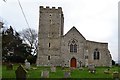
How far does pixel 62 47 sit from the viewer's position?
51469 mm

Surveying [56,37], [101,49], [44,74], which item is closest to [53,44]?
[56,37]

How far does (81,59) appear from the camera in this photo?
51188 mm

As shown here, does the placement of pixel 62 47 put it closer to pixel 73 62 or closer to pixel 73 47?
pixel 73 47

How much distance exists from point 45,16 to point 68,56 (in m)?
7.90

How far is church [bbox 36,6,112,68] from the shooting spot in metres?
50.9

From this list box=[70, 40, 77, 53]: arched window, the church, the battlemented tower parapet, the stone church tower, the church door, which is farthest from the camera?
the battlemented tower parapet

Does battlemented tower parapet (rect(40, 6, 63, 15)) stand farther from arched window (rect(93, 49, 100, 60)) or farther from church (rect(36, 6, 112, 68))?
arched window (rect(93, 49, 100, 60))

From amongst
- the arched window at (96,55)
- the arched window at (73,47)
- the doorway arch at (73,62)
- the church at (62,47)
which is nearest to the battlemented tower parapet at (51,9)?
the church at (62,47)

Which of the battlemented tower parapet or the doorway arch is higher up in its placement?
the battlemented tower parapet

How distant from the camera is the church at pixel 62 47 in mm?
50906

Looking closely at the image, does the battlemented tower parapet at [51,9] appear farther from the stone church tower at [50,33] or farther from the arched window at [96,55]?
the arched window at [96,55]

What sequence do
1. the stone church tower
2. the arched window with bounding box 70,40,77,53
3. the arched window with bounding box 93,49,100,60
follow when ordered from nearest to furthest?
the stone church tower < the arched window with bounding box 70,40,77,53 < the arched window with bounding box 93,49,100,60

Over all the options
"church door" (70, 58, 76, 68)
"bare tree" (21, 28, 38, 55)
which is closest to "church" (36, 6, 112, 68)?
"church door" (70, 58, 76, 68)

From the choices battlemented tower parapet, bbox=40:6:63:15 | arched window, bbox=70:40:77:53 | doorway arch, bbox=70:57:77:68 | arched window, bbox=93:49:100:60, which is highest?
battlemented tower parapet, bbox=40:6:63:15
